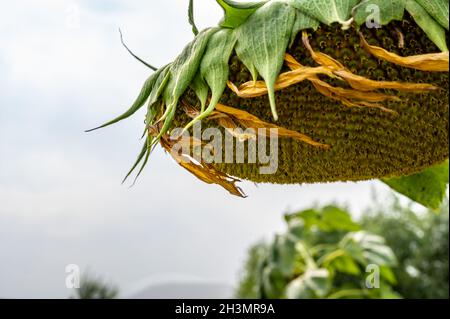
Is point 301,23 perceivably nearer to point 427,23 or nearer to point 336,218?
point 427,23

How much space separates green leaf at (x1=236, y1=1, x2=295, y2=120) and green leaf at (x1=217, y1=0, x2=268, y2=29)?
0.4 inches

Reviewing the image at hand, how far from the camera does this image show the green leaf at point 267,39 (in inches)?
39.1

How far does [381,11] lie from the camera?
3.23 feet

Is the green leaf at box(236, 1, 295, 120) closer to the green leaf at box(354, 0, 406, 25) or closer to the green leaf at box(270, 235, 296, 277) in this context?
the green leaf at box(354, 0, 406, 25)

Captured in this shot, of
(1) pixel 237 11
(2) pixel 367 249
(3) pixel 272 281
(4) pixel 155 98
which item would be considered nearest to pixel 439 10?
(1) pixel 237 11

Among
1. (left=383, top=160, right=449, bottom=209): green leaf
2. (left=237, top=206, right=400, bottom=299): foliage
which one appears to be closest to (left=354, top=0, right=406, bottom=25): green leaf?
(left=383, top=160, right=449, bottom=209): green leaf

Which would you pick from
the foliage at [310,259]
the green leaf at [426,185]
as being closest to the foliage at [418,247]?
the foliage at [310,259]

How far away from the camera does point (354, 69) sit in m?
1.02

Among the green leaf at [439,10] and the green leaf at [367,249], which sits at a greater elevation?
→ the green leaf at [367,249]

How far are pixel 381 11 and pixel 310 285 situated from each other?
3.09m

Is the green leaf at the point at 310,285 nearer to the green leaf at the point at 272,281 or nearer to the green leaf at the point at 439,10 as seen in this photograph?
the green leaf at the point at 272,281

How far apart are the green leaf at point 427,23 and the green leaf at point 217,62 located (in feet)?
0.75

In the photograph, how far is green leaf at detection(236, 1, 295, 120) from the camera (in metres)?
0.99
